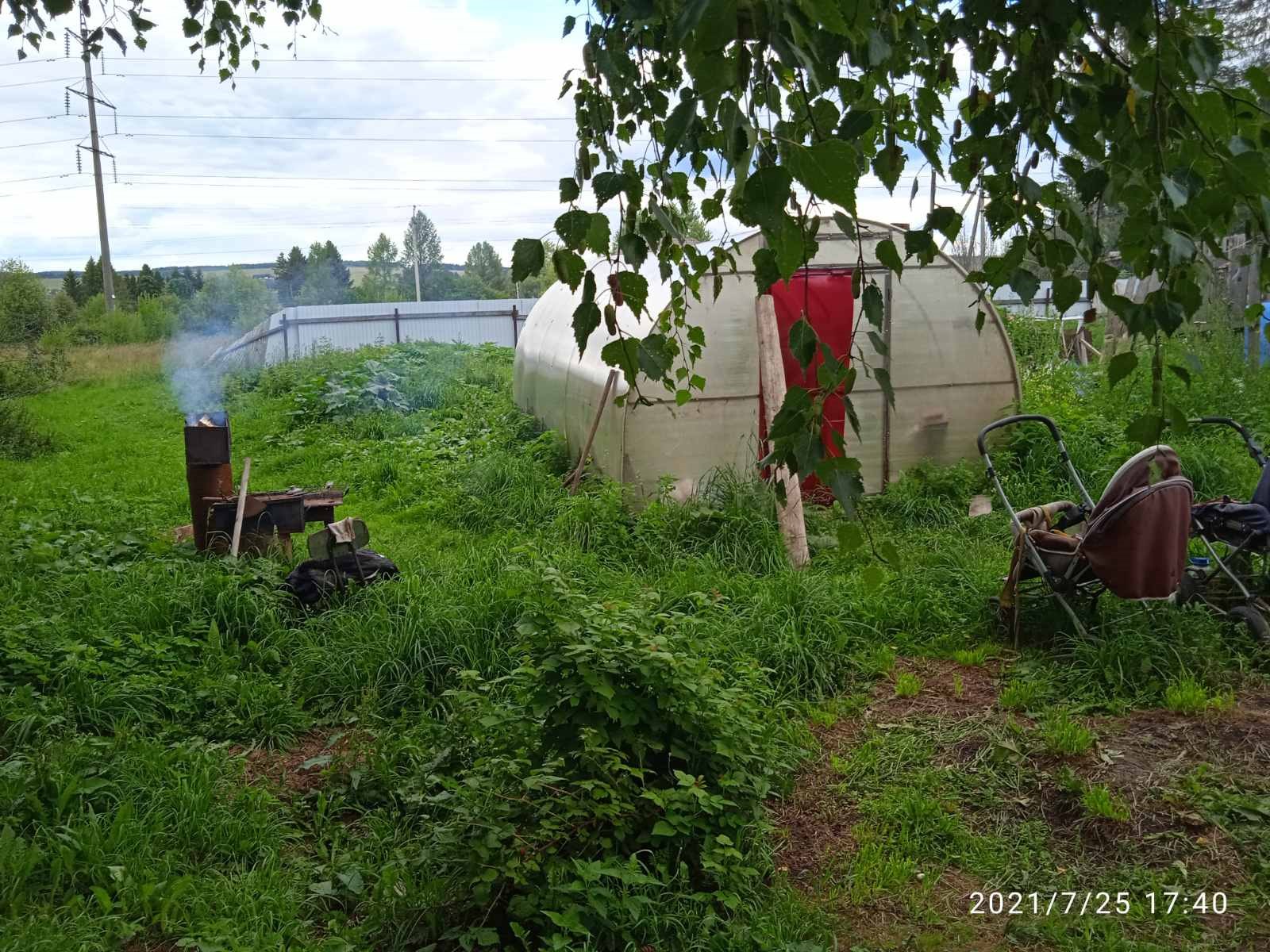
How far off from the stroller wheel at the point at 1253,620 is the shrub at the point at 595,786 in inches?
110

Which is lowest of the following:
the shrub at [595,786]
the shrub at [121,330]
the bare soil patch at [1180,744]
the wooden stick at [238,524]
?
the bare soil patch at [1180,744]

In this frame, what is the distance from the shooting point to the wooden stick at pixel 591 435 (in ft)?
28.5

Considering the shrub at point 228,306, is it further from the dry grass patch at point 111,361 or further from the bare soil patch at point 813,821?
the bare soil patch at point 813,821

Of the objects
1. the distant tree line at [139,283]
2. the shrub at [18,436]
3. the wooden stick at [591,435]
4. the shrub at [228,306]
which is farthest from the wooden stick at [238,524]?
the distant tree line at [139,283]

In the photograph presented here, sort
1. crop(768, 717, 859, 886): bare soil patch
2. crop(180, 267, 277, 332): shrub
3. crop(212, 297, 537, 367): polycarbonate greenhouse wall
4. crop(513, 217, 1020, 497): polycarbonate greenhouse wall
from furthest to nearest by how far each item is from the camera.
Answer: crop(180, 267, 277, 332): shrub
crop(212, 297, 537, 367): polycarbonate greenhouse wall
crop(513, 217, 1020, 497): polycarbonate greenhouse wall
crop(768, 717, 859, 886): bare soil patch

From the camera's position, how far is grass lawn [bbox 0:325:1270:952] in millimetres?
3357

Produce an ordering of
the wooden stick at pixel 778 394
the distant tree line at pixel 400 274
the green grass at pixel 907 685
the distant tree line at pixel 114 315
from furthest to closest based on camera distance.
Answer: the distant tree line at pixel 400 274
the distant tree line at pixel 114 315
the wooden stick at pixel 778 394
the green grass at pixel 907 685

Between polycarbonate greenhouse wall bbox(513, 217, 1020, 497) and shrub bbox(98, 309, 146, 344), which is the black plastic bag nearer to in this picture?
polycarbonate greenhouse wall bbox(513, 217, 1020, 497)

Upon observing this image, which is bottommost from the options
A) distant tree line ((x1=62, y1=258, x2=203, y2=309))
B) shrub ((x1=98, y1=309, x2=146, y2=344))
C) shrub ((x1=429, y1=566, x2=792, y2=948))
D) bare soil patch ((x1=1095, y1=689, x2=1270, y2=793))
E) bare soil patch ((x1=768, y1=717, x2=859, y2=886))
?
bare soil patch ((x1=768, y1=717, x2=859, y2=886))

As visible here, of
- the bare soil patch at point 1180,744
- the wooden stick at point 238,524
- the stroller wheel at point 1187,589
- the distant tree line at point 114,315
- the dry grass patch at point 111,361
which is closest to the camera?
the bare soil patch at point 1180,744

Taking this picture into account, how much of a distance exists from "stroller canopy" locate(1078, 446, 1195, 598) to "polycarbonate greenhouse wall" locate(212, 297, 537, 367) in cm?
1886

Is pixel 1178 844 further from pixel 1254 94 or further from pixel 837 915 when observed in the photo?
pixel 1254 94

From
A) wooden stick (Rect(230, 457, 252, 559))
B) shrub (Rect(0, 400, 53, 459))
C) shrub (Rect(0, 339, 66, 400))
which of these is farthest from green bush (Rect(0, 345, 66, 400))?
wooden stick (Rect(230, 457, 252, 559))

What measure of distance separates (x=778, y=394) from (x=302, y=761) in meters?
4.25
